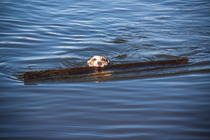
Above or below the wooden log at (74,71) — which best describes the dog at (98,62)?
above

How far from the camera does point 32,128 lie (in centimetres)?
465

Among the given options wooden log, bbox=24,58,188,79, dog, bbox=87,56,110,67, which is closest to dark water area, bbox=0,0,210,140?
wooden log, bbox=24,58,188,79

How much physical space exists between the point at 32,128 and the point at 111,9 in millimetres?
17474

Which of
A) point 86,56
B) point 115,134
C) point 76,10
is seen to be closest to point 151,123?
point 115,134

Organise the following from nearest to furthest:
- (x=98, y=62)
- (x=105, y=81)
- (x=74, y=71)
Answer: (x=105, y=81) → (x=74, y=71) → (x=98, y=62)

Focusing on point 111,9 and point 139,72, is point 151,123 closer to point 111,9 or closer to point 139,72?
point 139,72

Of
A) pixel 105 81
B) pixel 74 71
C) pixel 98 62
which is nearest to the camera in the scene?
pixel 105 81

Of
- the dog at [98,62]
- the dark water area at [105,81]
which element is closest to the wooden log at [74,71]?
the dark water area at [105,81]

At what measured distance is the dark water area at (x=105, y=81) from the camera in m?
4.70

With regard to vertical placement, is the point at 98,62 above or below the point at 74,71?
above

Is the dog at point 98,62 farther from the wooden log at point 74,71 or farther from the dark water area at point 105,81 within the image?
the dark water area at point 105,81

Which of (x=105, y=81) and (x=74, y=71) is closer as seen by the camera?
(x=105, y=81)

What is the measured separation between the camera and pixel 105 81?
741 centimetres

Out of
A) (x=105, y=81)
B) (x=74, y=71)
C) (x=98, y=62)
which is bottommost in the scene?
(x=105, y=81)
